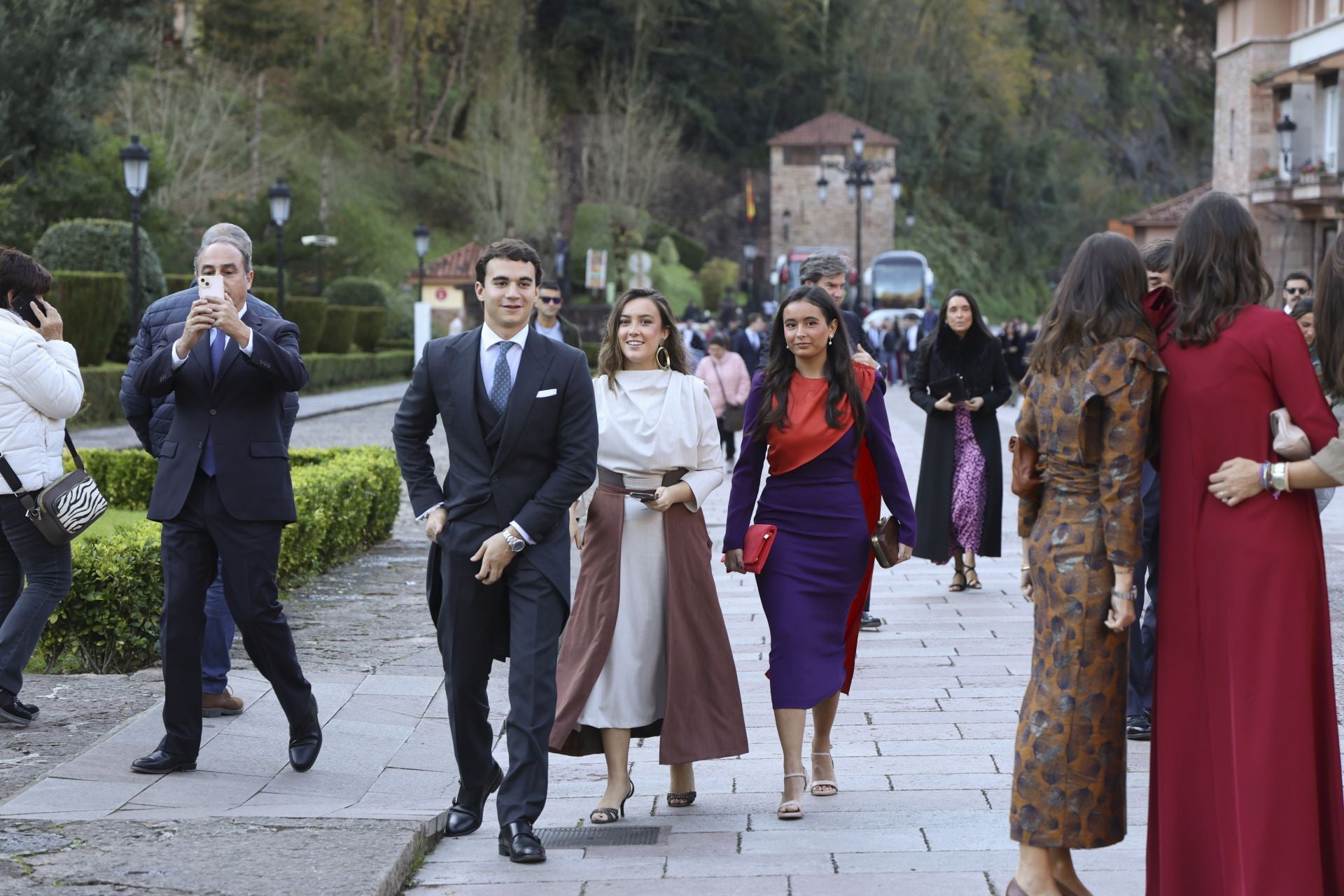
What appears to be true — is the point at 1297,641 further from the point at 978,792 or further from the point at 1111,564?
the point at 978,792

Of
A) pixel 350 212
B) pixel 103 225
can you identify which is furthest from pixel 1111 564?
pixel 350 212

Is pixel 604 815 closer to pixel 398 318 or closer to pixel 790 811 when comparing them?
pixel 790 811

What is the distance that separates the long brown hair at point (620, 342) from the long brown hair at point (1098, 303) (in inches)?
60.3

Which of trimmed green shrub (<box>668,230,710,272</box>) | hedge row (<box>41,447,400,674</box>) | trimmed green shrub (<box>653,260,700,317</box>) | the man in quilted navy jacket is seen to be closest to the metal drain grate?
the man in quilted navy jacket

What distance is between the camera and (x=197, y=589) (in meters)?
5.43

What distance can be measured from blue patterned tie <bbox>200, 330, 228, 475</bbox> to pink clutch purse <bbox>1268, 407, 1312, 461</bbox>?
3.33 m

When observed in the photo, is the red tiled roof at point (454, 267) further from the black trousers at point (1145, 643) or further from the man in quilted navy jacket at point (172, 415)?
the black trousers at point (1145, 643)

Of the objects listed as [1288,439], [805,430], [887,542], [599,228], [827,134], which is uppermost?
[827,134]

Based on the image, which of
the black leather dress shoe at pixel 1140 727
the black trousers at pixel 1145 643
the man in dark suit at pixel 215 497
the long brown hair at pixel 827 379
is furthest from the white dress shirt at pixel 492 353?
the black leather dress shoe at pixel 1140 727

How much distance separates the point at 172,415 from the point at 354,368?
3204cm

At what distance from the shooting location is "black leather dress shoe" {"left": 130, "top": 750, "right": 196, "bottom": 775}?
5.35 m

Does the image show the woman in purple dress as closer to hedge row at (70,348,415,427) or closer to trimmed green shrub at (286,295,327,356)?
hedge row at (70,348,415,427)

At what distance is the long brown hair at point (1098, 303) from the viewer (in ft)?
13.0

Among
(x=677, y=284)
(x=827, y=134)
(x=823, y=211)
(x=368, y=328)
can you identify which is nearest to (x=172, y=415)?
(x=368, y=328)
